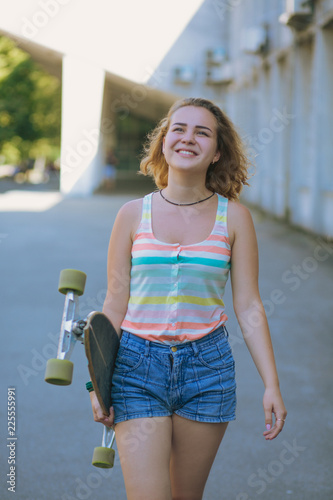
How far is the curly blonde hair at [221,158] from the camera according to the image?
293 cm

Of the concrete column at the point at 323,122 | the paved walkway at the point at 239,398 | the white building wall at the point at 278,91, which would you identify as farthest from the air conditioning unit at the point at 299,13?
the paved walkway at the point at 239,398

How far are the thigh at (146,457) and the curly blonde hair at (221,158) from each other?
3.24ft

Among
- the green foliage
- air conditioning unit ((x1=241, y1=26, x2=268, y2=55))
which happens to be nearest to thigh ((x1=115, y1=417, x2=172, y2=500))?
air conditioning unit ((x1=241, y1=26, x2=268, y2=55))

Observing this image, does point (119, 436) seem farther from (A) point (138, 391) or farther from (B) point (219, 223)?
(B) point (219, 223)

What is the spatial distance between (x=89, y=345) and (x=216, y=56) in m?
27.4

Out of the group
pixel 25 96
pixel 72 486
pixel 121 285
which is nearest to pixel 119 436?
pixel 121 285

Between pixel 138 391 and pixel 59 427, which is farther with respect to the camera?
pixel 59 427

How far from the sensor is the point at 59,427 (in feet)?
16.3

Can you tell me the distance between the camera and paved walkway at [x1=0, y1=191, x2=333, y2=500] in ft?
13.7

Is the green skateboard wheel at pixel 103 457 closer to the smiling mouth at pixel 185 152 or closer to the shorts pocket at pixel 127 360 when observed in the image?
the shorts pocket at pixel 127 360

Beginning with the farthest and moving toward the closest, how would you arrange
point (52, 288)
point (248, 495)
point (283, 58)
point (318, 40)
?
point (283, 58) < point (318, 40) < point (52, 288) < point (248, 495)

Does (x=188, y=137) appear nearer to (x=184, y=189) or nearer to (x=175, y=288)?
(x=184, y=189)

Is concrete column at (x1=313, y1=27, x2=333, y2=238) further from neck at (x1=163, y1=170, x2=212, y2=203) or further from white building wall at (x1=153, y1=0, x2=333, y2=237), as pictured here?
neck at (x1=163, y1=170, x2=212, y2=203)

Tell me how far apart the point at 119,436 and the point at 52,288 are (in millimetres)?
7212
